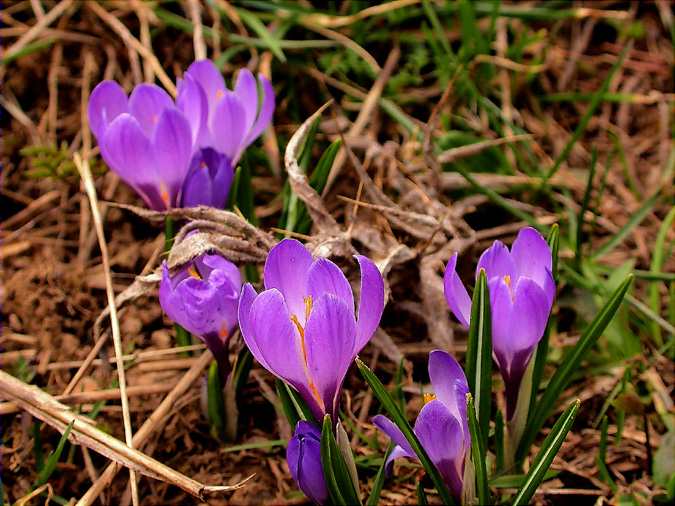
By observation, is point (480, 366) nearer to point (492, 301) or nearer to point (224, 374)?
point (492, 301)

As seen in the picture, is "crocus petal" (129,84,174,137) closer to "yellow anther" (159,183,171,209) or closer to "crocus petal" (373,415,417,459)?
"yellow anther" (159,183,171,209)

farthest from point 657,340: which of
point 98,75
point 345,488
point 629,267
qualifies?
point 98,75

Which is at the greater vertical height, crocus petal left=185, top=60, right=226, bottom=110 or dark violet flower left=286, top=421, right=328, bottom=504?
crocus petal left=185, top=60, right=226, bottom=110

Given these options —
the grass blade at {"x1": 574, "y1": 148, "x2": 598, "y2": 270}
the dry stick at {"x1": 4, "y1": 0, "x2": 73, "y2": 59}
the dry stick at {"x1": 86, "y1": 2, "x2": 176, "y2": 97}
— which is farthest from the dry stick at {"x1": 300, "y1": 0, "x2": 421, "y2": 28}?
the grass blade at {"x1": 574, "y1": 148, "x2": 598, "y2": 270}

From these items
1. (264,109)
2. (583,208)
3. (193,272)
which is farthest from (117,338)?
(583,208)

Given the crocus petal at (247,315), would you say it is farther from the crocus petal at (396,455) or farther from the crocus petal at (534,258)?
Answer: the crocus petal at (534,258)

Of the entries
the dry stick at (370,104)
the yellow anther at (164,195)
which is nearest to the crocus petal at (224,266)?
the yellow anther at (164,195)
